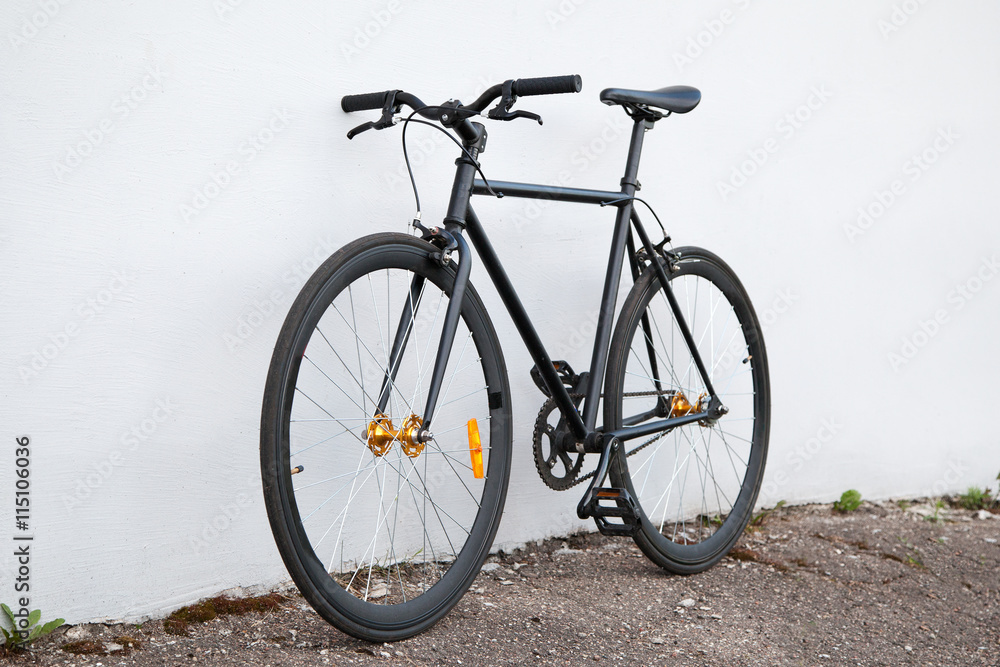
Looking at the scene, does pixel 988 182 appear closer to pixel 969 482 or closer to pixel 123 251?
pixel 969 482

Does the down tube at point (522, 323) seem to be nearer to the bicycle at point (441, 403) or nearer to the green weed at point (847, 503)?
the bicycle at point (441, 403)

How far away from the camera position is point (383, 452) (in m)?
1.86

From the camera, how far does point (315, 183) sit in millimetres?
2270

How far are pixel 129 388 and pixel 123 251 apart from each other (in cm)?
33

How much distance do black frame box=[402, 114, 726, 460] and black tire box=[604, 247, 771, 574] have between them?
0.41 feet

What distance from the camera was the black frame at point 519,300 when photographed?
6.54ft

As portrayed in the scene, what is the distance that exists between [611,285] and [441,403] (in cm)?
62

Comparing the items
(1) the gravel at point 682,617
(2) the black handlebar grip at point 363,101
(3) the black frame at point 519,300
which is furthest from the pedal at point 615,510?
(2) the black handlebar grip at point 363,101

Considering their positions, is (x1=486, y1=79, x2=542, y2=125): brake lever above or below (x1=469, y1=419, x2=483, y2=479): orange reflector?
above

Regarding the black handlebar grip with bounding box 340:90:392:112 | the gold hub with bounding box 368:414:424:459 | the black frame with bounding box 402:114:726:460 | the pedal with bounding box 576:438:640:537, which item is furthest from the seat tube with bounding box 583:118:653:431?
the black handlebar grip with bounding box 340:90:392:112

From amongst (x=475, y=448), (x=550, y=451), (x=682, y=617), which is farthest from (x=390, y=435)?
(x=682, y=617)

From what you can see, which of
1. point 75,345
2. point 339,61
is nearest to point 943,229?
point 339,61

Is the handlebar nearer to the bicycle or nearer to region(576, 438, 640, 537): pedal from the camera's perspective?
the bicycle

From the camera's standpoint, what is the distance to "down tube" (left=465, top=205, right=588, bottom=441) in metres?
2.12
